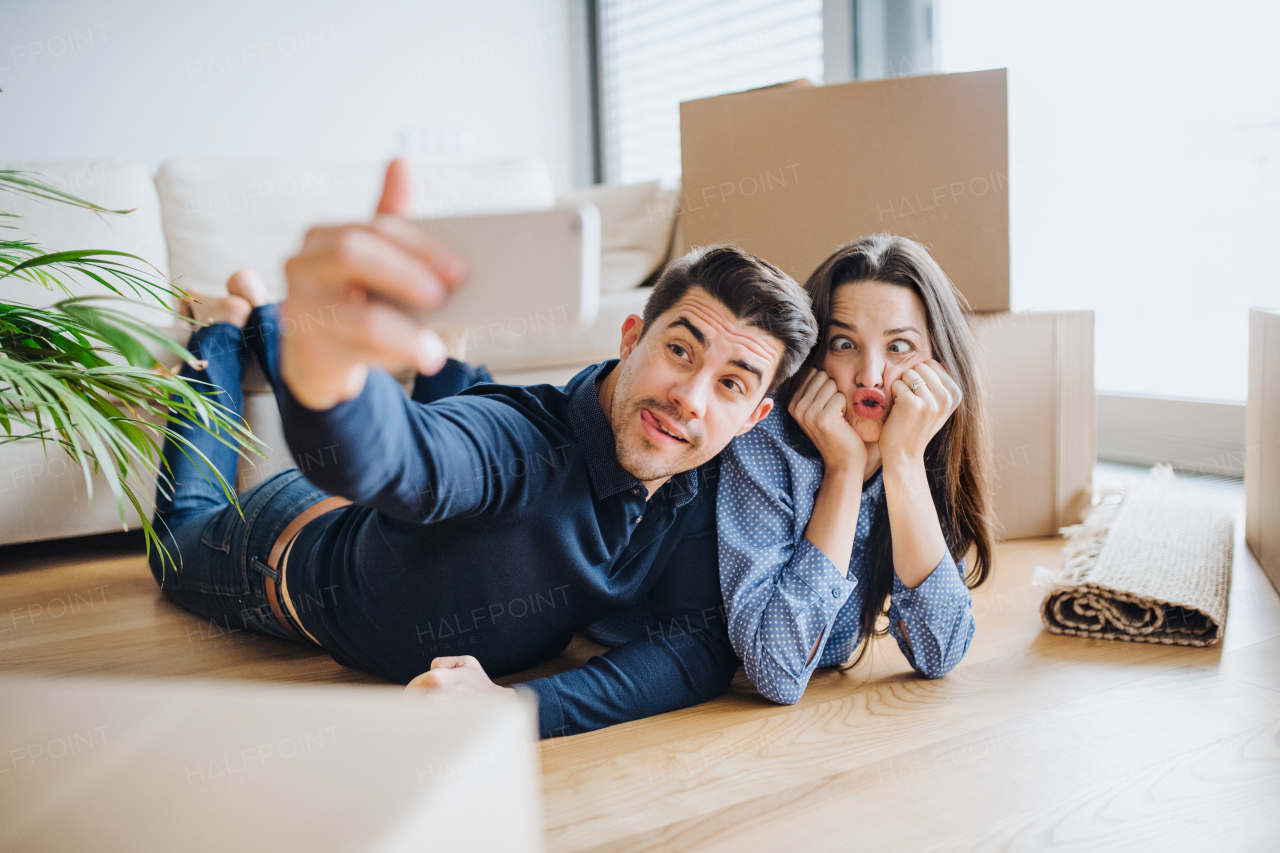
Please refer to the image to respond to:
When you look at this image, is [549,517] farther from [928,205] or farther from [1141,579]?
[928,205]

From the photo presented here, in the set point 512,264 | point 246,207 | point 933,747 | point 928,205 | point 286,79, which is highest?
point 286,79

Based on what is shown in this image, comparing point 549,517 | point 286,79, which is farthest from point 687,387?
point 286,79

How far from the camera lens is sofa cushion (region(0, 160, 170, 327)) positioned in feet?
5.95

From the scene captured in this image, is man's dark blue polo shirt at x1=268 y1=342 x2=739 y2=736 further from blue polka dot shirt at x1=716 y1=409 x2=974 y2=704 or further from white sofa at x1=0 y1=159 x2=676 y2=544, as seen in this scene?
white sofa at x1=0 y1=159 x2=676 y2=544

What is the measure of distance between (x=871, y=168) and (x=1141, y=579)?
84 centimetres

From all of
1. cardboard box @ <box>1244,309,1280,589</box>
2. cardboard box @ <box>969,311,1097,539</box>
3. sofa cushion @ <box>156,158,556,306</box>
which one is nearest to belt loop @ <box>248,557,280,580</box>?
sofa cushion @ <box>156,158,556,306</box>

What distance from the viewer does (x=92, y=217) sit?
75.4 inches

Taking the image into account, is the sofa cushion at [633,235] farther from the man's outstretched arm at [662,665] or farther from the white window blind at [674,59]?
the man's outstretched arm at [662,665]

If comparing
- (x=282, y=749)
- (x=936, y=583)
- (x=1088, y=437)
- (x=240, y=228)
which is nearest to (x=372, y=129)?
(x=240, y=228)

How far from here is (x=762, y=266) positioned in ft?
3.14

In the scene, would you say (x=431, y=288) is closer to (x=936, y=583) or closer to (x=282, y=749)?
(x=282, y=749)

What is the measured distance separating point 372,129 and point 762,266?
2439 mm

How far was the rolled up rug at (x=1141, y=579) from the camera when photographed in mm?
1214

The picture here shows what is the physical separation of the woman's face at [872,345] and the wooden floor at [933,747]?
13.6 inches
